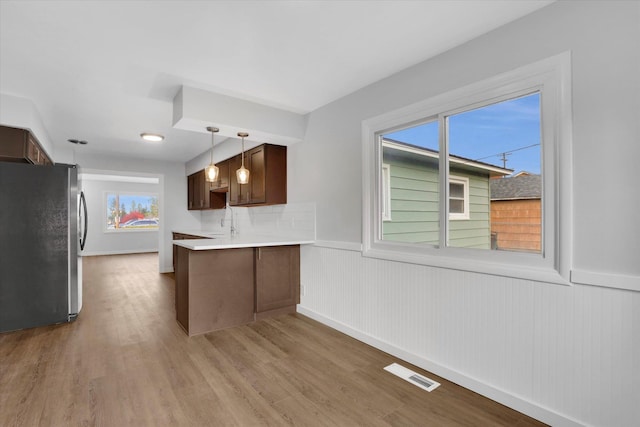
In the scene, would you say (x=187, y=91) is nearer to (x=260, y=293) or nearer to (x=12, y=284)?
(x=260, y=293)

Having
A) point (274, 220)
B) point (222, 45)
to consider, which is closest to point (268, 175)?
point (274, 220)

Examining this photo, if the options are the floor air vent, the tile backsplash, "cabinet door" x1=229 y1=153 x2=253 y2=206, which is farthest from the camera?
"cabinet door" x1=229 y1=153 x2=253 y2=206

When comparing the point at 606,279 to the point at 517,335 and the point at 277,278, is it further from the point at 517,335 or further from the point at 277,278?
the point at 277,278

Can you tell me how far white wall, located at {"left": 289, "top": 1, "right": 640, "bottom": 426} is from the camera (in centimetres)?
150

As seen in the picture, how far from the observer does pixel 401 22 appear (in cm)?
194

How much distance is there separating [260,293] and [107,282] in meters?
3.78

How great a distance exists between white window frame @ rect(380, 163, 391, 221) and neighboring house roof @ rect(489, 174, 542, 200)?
93 cm

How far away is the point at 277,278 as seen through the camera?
3613mm

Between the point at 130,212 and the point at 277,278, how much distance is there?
8811 millimetres

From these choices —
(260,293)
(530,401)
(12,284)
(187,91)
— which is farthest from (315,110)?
(12,284)

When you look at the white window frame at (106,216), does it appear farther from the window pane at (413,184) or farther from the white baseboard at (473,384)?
the window pane at (413,184)

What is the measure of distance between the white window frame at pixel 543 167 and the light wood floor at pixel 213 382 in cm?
87

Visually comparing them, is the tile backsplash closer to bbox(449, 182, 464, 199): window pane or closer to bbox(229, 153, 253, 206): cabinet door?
bbox(229, 153, 253, 206): cabinet door

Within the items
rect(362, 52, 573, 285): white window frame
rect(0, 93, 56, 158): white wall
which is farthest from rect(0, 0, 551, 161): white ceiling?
rect(362, 52, 573, 285): white window frame
